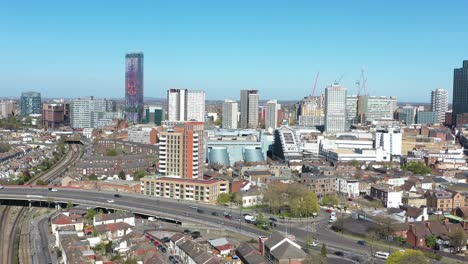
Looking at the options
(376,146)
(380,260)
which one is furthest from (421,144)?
(380,260)

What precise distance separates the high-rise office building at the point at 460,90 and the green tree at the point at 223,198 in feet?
137

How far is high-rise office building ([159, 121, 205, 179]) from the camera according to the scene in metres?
22.9

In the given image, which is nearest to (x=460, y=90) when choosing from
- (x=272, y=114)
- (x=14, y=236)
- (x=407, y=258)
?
(x=272, y=114)

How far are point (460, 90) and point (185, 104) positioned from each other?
2910 centimetres

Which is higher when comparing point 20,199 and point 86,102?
point 86,102

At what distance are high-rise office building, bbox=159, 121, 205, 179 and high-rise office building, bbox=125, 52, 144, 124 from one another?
4615 cm

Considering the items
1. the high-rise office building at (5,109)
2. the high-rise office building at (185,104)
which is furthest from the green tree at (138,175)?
the high-rise office building at (5,109)

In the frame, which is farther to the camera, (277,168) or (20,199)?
(277,168)

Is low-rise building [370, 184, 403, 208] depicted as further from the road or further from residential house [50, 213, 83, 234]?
residential house [50, 213, 83, 234]

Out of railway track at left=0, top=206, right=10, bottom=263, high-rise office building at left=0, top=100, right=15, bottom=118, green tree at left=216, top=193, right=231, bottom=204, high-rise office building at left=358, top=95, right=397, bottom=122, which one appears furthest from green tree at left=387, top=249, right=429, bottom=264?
high-rise office building at left=0, top=100, right=15, bottom=118

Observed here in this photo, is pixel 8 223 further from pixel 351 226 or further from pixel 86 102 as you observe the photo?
pixel 86 102

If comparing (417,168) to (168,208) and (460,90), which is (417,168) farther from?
(460,90)

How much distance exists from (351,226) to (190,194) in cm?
700

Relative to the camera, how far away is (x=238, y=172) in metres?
27.0
